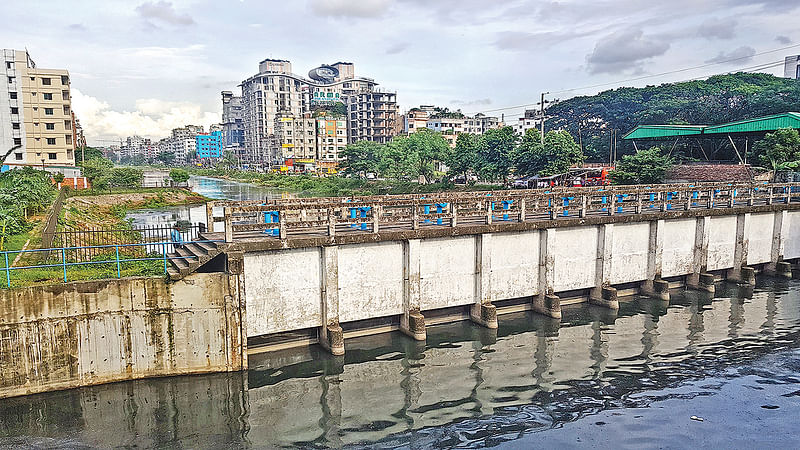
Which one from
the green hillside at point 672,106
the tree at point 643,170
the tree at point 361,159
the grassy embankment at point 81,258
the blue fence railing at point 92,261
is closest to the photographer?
the blue fence railing at point 92,261

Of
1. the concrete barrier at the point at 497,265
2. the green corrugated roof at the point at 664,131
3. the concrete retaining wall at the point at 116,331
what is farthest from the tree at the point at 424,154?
the concrete retaining wall at the point at 116,331

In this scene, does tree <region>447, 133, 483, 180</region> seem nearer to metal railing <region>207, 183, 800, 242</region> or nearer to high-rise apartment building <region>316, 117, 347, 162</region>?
metal railing <region>207, 183, 800, 242</region>

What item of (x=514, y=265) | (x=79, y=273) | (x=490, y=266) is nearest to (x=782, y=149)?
(x=514, y=265)

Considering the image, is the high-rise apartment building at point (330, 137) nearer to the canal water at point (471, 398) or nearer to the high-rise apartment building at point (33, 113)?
the high-rise apartment building at point (33, 113)

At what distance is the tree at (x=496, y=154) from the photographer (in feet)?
→ 233

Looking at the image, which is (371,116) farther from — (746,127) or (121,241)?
(121,241)

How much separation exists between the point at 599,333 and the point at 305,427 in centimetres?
1387

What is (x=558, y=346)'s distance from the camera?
73.9 ft

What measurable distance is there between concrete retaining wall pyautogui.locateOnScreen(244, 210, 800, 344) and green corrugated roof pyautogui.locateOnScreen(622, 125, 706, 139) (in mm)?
26731

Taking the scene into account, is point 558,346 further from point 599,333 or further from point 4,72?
point 4,72

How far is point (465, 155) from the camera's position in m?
79.9

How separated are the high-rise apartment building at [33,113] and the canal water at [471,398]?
7995 cm

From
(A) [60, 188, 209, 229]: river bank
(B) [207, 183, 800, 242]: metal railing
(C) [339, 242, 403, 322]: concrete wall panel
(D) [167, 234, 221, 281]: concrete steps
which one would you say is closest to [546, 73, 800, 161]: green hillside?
(B) [207, 183, 800, 242]: metal railing

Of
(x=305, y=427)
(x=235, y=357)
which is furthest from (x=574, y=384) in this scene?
(x=235, y=357)
